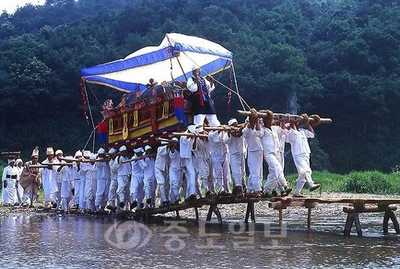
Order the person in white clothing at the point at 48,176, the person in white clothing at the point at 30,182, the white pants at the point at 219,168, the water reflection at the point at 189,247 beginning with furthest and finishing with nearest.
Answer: the person in white clothing at the point at 30,182, the person in white clothing at the point at 48,176, the white pants at the point at 219,168, the water reflection at the point at 189,247

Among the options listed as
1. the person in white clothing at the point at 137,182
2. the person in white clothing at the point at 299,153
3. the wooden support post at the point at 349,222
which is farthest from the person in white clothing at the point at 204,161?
the wooden support post at the point at 349,222

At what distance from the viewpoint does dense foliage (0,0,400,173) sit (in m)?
42.5

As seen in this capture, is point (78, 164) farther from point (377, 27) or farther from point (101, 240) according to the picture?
point (377, 27)

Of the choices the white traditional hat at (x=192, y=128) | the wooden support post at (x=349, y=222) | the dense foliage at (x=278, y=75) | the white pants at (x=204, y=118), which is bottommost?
the wooden support post at (x=349, y=222)

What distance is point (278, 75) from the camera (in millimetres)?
41219

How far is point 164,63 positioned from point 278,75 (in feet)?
76.4

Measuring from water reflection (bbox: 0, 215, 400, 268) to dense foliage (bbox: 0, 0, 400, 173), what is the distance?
2885cm

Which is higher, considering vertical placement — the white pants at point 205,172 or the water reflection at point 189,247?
the white pants at point 205,172

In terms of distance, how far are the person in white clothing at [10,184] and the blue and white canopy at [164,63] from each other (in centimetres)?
Result: 509

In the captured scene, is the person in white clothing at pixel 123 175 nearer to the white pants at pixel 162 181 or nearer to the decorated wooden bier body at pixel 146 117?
the decorated wooden bier body at pixel 146 117

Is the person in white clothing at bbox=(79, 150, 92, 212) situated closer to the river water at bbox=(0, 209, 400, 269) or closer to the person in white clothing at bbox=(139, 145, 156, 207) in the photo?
the person in white clothing at bbox=(139, 145, 156, 207)

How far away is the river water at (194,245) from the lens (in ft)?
28.6

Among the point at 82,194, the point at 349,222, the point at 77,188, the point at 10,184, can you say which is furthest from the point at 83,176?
the point at 349,222

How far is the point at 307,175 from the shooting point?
485 inches
